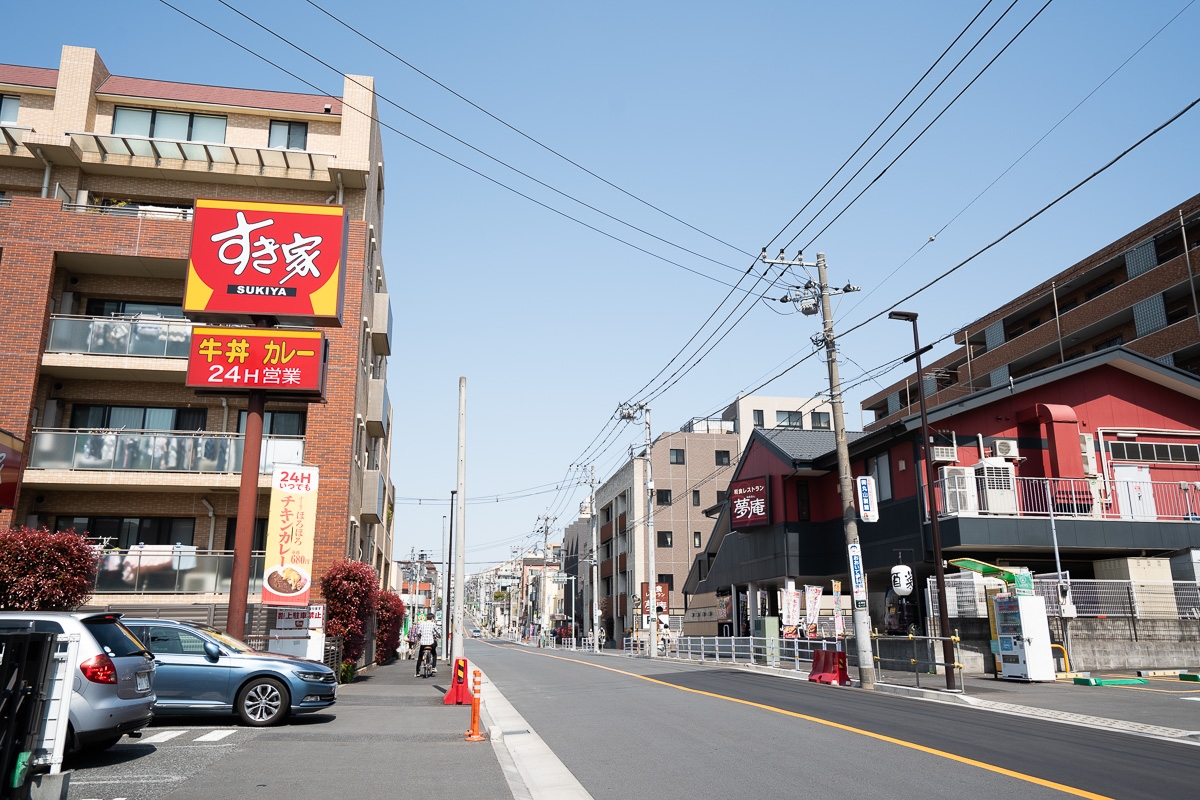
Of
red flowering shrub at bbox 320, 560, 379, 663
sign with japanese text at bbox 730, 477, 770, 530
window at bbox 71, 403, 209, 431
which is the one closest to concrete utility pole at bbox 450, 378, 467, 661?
red flowering shrub at bbox 320, 560, 379, 663

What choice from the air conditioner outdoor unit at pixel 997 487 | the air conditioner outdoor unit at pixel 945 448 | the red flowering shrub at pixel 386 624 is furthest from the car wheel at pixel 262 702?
the air conditioner outdoor unit at pixel 997 487

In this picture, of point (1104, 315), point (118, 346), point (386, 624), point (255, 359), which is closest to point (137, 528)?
point (118, 346)

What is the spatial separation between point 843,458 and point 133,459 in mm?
20182

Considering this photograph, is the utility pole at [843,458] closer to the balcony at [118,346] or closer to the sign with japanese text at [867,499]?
the sign with japanese text at [867,499]

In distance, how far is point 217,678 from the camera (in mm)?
13070

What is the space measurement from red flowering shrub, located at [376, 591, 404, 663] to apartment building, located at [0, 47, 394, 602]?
3.78 metres

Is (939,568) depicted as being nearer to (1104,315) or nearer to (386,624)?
(386,624)

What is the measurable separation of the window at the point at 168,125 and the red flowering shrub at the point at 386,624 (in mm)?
17093

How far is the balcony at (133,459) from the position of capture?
2538cm

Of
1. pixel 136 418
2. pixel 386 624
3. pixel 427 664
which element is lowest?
pixel 427 664

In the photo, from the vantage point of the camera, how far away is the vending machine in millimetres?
21391

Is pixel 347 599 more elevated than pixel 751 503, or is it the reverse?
pixel 751 503

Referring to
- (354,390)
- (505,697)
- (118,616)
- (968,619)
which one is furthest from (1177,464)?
(118,616)

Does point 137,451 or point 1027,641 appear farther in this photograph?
point 137,451
